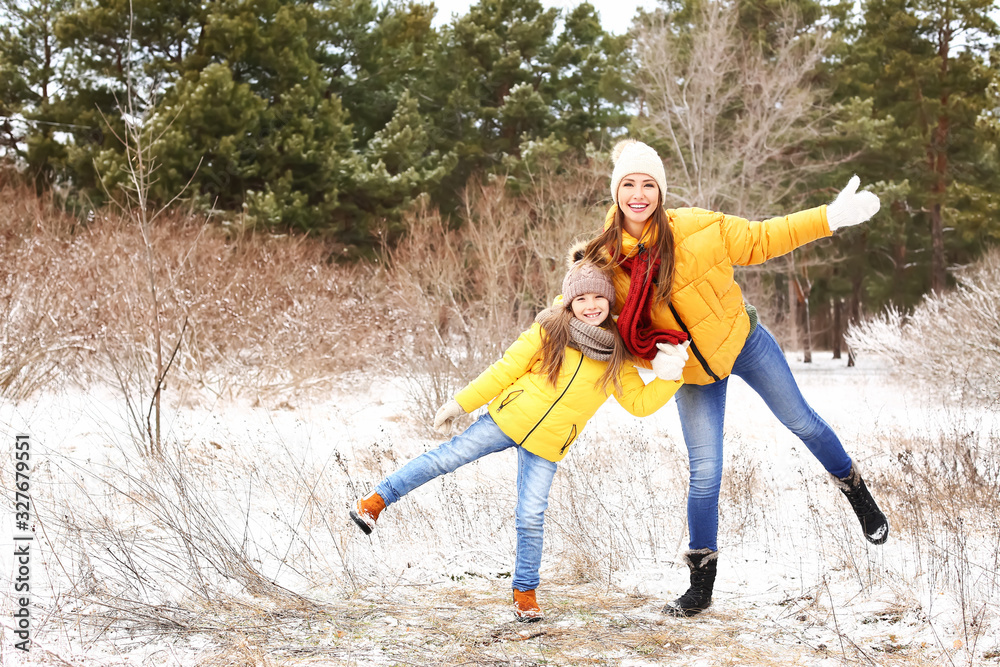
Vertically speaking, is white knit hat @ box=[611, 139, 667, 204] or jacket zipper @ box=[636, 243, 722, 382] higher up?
white knit hat @ box=[611, 139, 667, 204]

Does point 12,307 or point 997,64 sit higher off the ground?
point 997,64

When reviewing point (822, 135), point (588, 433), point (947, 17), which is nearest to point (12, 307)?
point (588, 433)

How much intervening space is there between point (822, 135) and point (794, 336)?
5837 millimetres

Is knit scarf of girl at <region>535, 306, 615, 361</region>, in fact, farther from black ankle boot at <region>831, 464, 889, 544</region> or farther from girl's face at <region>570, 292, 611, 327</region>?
black ankle boot at <region>831, 464, 889, 544</region>

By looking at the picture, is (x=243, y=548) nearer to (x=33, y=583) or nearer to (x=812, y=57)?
(x=33, y=583)

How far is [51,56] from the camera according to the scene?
1717 cm

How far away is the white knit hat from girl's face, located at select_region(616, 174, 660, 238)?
0.02 m

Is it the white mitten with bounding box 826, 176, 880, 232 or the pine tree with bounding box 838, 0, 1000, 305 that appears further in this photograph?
the pine tree with bounding box 838, 0, 1000, 305

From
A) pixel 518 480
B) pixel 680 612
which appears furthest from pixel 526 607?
pixel 680 612

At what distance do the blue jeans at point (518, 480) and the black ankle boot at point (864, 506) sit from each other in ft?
4.17

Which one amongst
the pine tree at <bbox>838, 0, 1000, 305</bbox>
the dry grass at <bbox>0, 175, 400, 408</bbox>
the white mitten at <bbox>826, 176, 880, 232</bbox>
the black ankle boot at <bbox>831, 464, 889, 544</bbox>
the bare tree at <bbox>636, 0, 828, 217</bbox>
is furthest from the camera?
the pine tree at <bbox>838, 0, 1000, 305</bbox>

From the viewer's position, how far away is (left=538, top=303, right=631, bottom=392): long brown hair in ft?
10.2

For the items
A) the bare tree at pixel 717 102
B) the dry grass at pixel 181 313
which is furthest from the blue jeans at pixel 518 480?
the bare tree at pixel 717 102

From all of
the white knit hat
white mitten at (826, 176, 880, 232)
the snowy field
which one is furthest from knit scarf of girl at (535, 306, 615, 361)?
the snowy field
